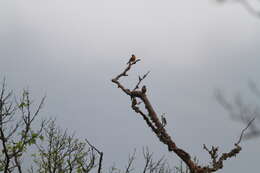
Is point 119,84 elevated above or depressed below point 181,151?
above

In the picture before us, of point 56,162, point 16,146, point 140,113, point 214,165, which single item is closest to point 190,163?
point 214,165

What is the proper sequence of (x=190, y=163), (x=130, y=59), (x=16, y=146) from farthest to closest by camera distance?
(x=16, y=146), (x=130, y=59), (x=190, y=163)

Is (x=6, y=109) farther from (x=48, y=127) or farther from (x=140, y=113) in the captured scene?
(x=48, y=127)

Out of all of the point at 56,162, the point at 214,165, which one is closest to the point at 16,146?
the point at 214,165

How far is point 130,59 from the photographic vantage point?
309cm

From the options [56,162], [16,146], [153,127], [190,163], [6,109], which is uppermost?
[56,162]

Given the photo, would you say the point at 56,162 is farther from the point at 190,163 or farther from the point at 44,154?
the point at 190,163

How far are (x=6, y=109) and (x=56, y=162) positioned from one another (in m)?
9.76

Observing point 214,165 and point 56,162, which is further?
point 56,162

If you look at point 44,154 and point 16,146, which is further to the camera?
point 44,154

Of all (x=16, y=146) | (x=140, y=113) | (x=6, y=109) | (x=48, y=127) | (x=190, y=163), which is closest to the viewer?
(x=190, y=163)

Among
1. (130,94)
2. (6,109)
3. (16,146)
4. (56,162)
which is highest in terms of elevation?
(56,162)

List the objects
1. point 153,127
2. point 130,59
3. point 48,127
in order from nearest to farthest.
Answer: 1. point 153,127
2. point 130,59
3. point 48,127

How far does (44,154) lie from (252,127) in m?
18.6
